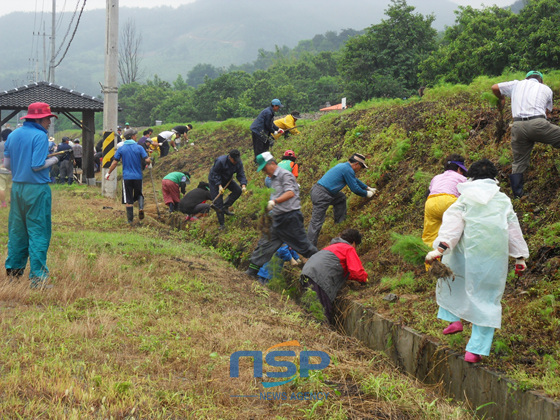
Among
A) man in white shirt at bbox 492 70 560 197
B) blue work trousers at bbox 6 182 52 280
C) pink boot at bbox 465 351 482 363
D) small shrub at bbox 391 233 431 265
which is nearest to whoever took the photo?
pink boot at bbox 465 351 482 363

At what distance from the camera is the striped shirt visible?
7199 mm

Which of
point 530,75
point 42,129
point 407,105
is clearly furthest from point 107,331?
point 407,105

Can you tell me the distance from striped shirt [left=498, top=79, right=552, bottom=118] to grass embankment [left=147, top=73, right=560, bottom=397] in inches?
26.5

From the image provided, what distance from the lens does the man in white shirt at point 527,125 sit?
7.13 meters

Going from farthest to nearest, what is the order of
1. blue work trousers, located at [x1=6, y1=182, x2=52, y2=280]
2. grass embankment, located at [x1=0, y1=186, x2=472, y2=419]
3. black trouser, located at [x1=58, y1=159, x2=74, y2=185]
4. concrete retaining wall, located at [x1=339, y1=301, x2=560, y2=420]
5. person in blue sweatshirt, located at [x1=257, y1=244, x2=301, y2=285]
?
1. black trouser, located at [x1=58, y1=159, x2=74, y2=185]
2. person in blue sweatshirt, located at [x1=257, y1=244, x2=301, y2=285]
3. blue work trousers, located at [x1=6, y1=182, x2=52, y2=280]
4. concrete retaining wall, located at [x1=339, y1=301, x2=560, y2=420]
5. grass embankment, located at [x1=0, y1=186, x2=472, y2=419]

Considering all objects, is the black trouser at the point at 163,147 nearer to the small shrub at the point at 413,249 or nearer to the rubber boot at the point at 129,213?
the rubber boot at the point at 129,213

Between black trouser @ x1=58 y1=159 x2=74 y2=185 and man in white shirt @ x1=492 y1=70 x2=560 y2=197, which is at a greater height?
man in white shirt @ x1=492 y1=70 x2=560 y2=197

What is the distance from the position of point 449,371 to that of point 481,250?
128cm

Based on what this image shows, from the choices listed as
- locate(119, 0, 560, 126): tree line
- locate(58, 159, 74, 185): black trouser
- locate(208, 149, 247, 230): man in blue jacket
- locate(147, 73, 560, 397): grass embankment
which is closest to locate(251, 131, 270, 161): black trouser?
locate(147, 73, 560, 397): grass embankment

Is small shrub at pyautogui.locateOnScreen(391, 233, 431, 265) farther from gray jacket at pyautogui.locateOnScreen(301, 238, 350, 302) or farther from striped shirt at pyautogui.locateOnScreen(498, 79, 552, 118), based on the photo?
striped shirt at pyautogui.locateOnScreen(498, 79, 552, 118)

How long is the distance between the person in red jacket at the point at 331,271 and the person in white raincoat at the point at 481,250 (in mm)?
2352

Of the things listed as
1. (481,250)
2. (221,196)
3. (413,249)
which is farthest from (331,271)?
(221,196)

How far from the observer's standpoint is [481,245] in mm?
4969

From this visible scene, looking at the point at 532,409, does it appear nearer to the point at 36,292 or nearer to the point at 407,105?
the point at 36,292
